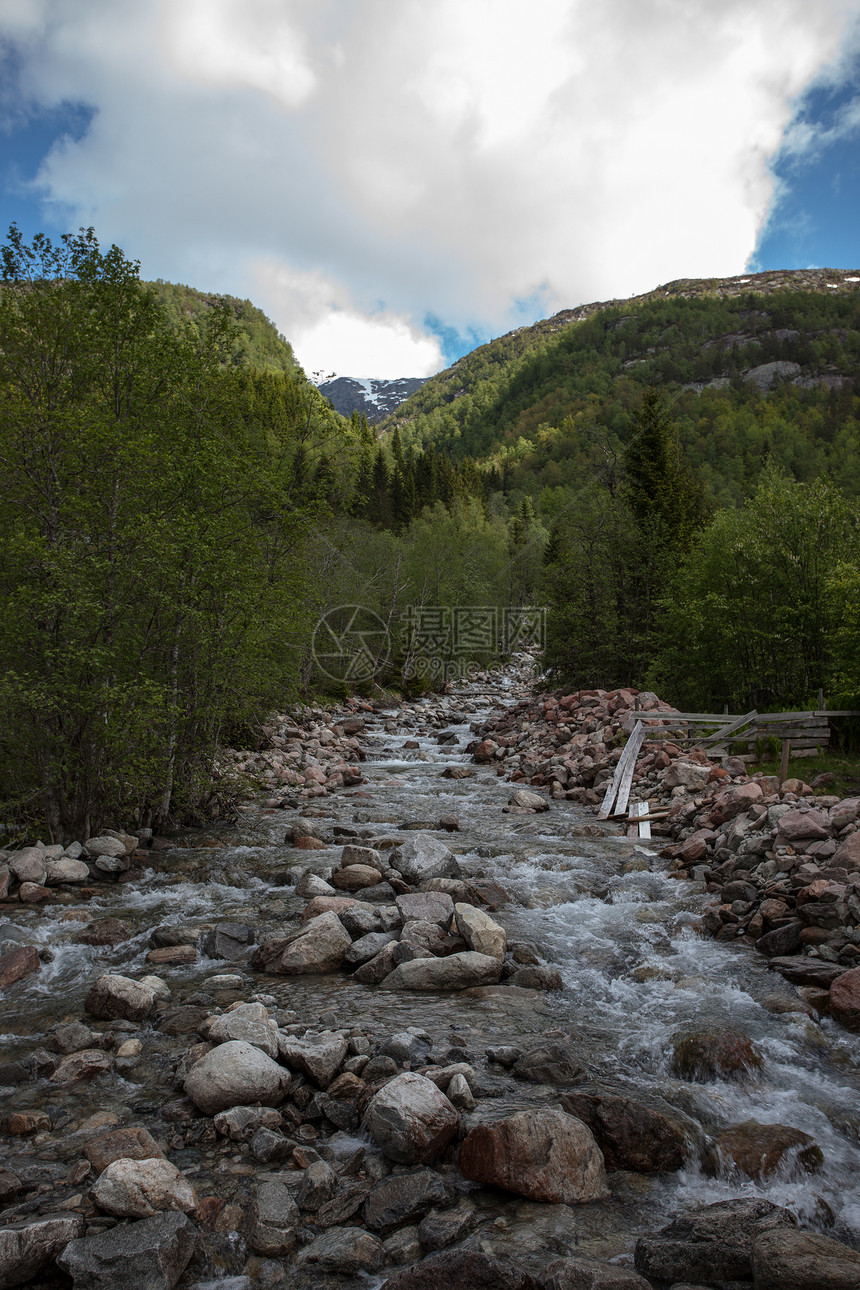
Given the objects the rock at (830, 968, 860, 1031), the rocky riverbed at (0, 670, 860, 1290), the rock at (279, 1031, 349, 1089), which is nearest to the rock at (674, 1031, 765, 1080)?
the rocky riverbed at (0, 670, 860, 1290)

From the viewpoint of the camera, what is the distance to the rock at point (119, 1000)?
5871mm

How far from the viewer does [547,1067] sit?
508 cm

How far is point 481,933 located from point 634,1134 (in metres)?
3.07

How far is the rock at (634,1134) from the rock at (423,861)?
5.15 meters

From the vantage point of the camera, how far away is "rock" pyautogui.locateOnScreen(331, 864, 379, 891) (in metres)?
9.38

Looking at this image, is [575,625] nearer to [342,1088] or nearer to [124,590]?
[124,590]

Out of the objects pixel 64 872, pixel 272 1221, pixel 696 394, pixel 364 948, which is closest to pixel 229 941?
pixel 364 948

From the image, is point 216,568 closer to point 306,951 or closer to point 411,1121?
point 306,951

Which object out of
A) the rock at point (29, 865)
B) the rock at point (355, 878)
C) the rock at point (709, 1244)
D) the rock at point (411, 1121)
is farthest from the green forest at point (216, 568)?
the rock at point (709, 1244)

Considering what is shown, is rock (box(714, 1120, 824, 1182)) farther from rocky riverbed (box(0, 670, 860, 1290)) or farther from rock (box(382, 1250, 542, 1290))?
rock (box(382, 1250, 542, 1290))

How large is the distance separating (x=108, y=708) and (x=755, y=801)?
9.93 m

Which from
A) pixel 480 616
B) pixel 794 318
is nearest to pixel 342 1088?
pixel 480 616

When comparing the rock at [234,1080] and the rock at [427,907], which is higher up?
the rock at [234,1080]

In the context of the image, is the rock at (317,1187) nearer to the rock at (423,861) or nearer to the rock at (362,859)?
the rock at (423,861)
